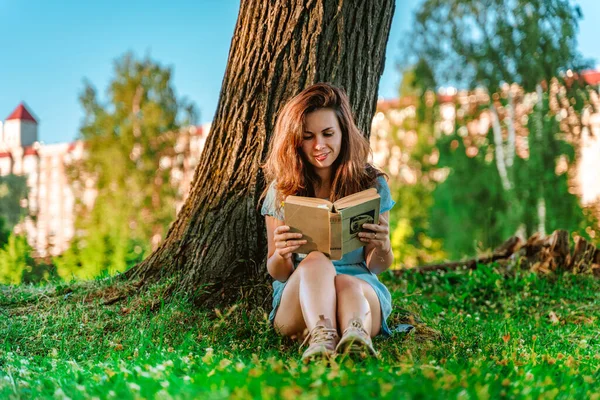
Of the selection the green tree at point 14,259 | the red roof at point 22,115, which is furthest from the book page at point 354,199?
the red roof at point 22,115

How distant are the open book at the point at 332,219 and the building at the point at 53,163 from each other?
18104 mm

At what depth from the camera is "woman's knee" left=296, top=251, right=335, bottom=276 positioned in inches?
116

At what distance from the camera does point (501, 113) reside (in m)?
15.2

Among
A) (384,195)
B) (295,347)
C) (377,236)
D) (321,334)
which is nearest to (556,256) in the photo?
(384,195)

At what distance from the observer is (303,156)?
3.31m

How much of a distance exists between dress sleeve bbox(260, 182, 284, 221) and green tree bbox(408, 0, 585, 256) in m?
10.8

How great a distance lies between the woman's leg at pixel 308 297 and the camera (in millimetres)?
2818

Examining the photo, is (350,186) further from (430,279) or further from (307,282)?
(430,279)

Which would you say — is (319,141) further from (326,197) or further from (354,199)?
(354,199)

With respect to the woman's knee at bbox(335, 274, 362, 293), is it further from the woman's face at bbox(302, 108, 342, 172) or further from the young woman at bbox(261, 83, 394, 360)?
the woman's face at bbox(302, 108, 342, 172)

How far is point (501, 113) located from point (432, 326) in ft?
40.2

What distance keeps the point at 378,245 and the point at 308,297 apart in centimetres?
45

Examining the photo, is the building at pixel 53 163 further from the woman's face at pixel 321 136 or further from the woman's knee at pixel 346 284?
the woman's knee at pixel 346 284

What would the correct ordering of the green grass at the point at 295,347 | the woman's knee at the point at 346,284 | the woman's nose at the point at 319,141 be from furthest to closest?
1. the woman's nose at the point at 319,141
2. the woman's knee at the point at 346,284
3. the green grass at the point at 295,347
